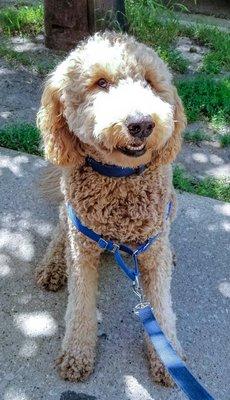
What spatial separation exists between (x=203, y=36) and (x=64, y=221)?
359cm

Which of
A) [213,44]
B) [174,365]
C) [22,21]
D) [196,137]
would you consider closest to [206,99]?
[196,137]

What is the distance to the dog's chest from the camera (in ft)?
8.47

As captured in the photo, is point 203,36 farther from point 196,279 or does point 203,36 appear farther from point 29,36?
point 196,279

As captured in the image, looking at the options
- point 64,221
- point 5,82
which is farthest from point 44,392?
point 5,82

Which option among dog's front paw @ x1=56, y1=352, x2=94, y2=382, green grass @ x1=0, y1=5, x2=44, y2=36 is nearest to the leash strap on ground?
dog's front paw @ x1=56, y1=352, x2=94, y2=382

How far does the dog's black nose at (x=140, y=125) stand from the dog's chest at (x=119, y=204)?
450 millimetres

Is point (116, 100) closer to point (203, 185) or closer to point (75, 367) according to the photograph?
point (75, 367)

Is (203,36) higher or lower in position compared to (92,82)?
lower

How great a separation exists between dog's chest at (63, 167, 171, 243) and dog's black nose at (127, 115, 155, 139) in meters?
0.45

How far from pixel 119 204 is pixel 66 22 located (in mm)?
2913

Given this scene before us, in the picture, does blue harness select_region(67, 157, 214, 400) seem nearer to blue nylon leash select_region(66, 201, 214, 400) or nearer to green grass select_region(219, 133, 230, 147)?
blue nylon leash select_region(66, 201, 214, 400)

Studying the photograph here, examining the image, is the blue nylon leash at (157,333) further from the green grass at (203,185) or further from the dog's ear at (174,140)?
the green grass at (203,185)

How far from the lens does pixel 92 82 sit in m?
2.38

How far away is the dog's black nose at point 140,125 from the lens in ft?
6.93
